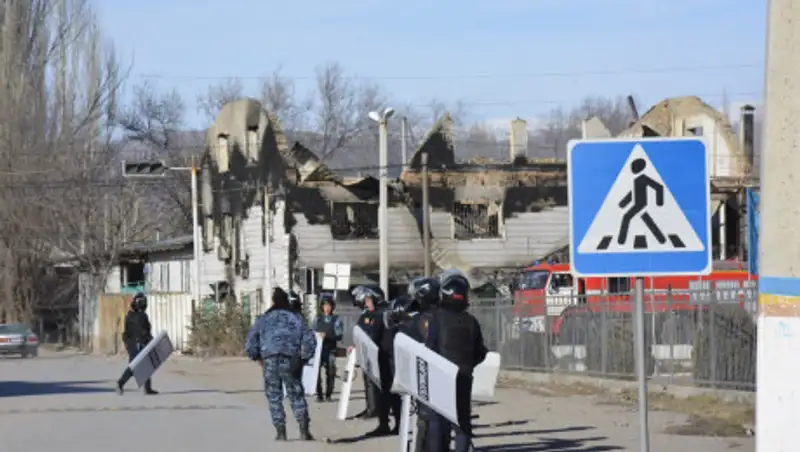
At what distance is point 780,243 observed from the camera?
Result: 7246 millimetres

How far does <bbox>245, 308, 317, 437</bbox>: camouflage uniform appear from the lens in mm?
17422

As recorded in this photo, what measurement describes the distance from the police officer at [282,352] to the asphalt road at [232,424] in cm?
39

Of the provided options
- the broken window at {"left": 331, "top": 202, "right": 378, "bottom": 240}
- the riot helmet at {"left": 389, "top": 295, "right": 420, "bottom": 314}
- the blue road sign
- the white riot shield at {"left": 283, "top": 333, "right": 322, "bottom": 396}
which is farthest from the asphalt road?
the broken window at {"left": 331, "top": 202, "right": 378, "bottom": 240}

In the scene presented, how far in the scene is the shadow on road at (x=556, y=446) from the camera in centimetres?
1639

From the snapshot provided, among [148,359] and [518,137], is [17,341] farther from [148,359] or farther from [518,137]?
[148,359]

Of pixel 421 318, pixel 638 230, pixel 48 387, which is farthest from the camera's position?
pixel 48 387

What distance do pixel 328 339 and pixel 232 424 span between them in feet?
14.6

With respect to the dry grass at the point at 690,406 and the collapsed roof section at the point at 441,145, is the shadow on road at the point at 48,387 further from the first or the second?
the collapsed roof section at the point at 441,145

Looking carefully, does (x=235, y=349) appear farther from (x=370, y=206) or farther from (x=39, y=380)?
(x=39, y=380)

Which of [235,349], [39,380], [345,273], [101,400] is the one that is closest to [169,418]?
[101,400]

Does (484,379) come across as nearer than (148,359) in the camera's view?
Yes

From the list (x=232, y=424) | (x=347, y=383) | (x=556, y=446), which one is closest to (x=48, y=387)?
(x=232, y=424)

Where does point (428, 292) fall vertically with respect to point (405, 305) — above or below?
above

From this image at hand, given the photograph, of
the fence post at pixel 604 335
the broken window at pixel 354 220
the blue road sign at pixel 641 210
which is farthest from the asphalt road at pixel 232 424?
the broken window at pixel 354 220
